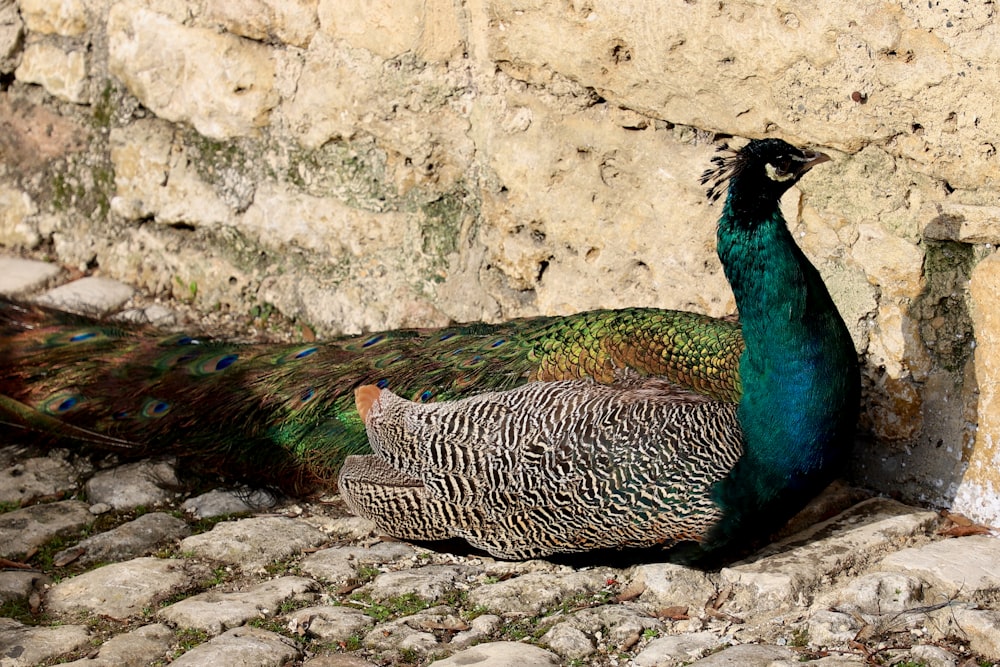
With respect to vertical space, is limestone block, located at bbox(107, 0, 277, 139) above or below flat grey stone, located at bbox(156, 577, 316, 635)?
above

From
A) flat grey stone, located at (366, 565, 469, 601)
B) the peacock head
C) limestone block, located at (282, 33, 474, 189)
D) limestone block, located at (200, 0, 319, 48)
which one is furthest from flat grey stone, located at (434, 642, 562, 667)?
limestone block, located at (200, 0, 319, 48)

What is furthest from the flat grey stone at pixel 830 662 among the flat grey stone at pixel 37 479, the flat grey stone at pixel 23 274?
the flat grey stone at pixel 23 274

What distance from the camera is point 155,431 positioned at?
3.52 m

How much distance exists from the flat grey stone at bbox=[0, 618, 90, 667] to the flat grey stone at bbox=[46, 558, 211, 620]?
0.36 feet

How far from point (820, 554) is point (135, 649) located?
1.66 m

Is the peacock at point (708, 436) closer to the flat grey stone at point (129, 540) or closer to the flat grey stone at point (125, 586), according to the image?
the flat grey stone at point (125, 586)

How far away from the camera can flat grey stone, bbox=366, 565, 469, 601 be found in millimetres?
2936

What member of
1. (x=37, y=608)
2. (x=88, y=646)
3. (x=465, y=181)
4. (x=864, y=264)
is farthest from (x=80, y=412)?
(x=864, y=264)

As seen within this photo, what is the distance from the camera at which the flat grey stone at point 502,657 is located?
8.34 ft

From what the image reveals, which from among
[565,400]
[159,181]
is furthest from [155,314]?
[565,400]

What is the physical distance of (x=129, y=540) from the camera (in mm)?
3215

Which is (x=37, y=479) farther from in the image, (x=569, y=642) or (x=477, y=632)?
(x=569, y=642)

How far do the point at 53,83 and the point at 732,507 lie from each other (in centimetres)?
324

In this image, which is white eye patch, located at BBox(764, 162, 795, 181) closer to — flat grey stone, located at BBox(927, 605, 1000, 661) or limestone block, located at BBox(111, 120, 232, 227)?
flat grey stone, located at BBox(927, 605, 1000, 661)
